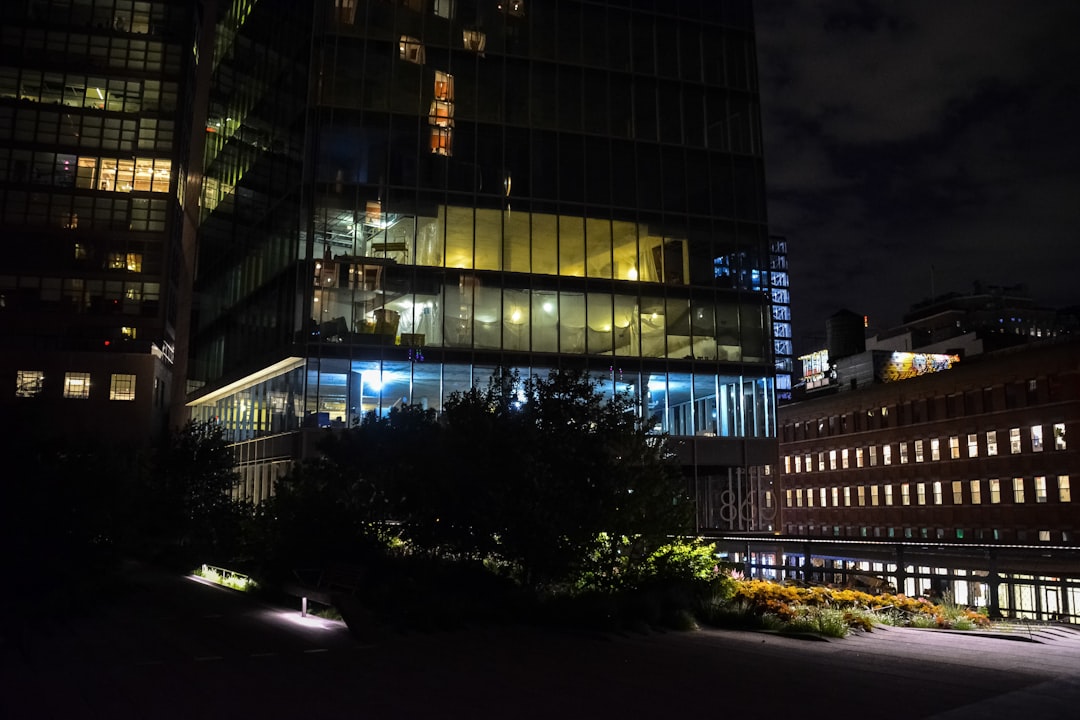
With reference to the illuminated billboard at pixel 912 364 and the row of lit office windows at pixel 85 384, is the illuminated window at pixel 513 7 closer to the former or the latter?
the row of lit office windows at pixel 85 384

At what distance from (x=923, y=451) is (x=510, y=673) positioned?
248 feet

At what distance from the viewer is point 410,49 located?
4047 cm

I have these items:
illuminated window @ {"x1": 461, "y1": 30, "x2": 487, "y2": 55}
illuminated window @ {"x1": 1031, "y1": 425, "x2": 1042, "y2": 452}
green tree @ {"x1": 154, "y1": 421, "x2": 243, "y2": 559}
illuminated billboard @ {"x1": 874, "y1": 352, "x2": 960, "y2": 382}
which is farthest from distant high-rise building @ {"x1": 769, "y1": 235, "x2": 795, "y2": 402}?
green tree @ {"x1": 154, "y1": 421, "x2": 243, "y2": 559}

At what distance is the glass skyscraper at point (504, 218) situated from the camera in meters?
38.6

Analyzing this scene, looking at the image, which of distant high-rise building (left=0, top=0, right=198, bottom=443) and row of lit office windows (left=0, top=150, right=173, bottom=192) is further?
row of lit office windows (left=0, top=150, right=173, bottom=192)

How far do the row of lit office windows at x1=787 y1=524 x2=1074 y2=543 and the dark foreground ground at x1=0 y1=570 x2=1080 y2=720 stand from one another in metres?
56.9

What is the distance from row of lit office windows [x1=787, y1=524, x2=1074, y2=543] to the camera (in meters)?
65.6

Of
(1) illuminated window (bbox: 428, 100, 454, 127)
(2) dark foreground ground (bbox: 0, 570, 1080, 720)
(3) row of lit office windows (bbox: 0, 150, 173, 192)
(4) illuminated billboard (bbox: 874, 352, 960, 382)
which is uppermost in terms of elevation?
(3) row of lit office windows (bbox: 0, 150, 173, 192)

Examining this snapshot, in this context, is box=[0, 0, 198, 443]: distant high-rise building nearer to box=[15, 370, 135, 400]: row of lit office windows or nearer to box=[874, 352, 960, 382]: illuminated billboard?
box=[15, 370, 135, 400]: row of lit office windows

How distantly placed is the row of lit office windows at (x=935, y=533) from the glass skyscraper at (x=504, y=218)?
35490mm

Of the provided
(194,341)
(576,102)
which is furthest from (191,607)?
(194,341)

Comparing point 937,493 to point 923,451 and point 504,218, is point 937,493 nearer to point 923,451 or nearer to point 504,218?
point 923,451

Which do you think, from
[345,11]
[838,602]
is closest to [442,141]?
[345,11]

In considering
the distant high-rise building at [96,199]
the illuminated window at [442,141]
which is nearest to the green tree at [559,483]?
the illuminated window at [442,141]
